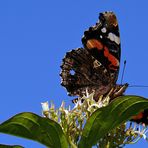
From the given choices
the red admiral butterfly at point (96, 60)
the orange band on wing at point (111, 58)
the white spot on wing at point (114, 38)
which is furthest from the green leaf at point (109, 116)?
the white spot on wing at point (114, 38)

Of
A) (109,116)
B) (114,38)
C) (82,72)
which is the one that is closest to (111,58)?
(114,38)

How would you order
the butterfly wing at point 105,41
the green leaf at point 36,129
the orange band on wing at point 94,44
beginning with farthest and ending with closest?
the orange band on wing at point 94,44 → the butterfly wing at point 105,41 → the green leaf at point 36,129

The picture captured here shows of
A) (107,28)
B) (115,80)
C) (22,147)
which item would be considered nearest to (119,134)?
(22,147)

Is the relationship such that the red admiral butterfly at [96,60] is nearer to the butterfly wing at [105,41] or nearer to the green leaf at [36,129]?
the butterfly wing at [105,41]

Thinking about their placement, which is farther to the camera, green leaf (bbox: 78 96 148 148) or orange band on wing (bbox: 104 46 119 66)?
orange band on wing (bbox: 104 46 119 66)

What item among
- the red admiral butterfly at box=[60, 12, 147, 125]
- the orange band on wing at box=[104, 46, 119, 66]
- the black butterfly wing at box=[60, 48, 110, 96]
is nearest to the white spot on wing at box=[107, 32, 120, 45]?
the red admiral butterfly at box=[60, 12, 147, 125]

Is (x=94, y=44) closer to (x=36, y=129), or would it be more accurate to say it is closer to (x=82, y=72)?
(x=82, y=72)

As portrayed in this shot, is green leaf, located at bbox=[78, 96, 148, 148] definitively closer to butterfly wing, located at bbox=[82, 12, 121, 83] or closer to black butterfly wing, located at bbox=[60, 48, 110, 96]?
black butterfly wing, located at bbox=[60, 48, 110, 96]
